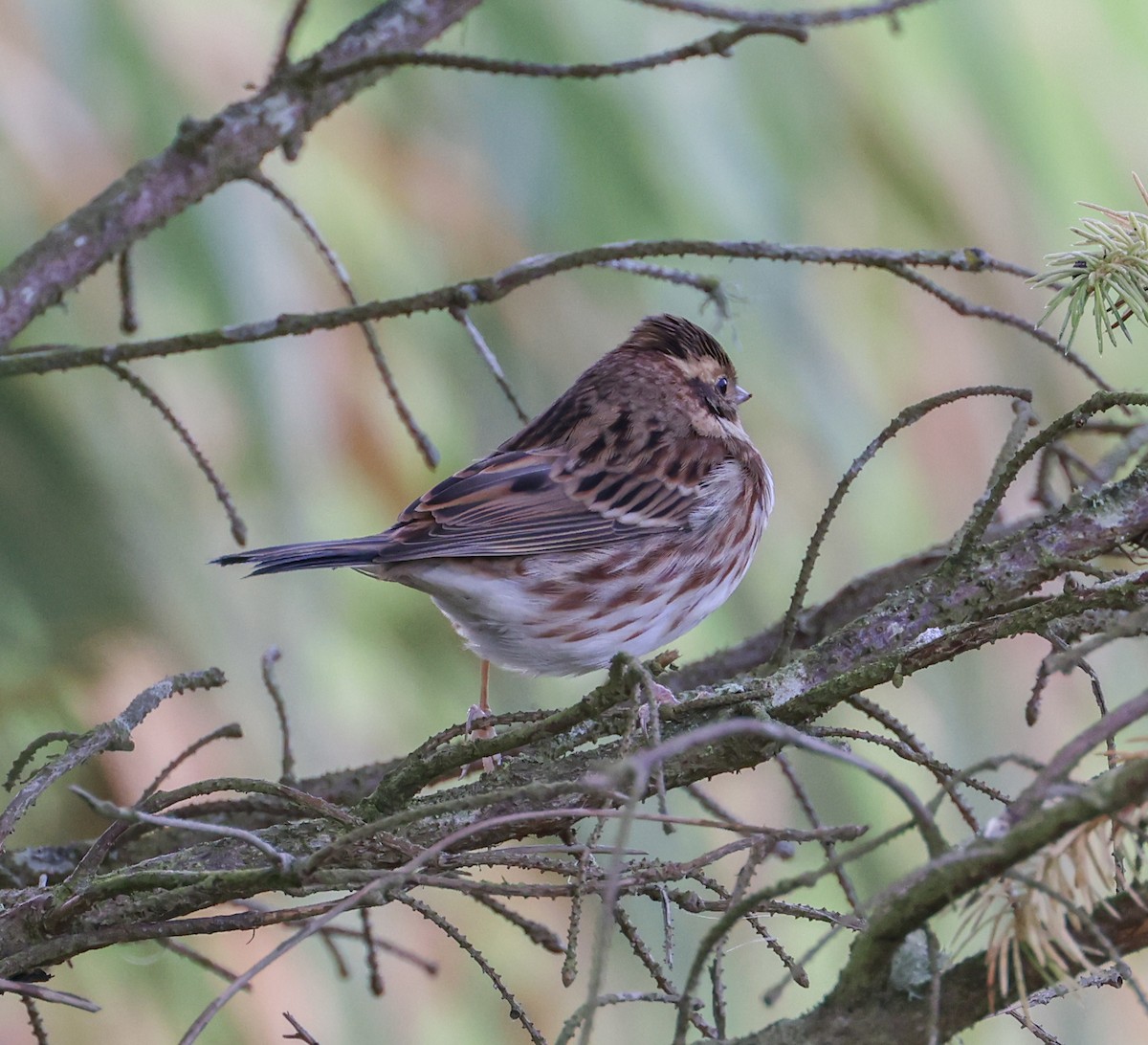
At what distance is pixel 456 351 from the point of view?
9.64 feet

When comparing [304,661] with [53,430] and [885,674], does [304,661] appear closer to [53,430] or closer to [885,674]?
[53,430]

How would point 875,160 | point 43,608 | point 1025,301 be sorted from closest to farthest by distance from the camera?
point 43,608 → point 875,160 → point 1025,301

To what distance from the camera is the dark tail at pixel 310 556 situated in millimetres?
2104

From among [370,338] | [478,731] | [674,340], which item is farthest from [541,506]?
[370,338]

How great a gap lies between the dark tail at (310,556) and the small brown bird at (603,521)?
1cm

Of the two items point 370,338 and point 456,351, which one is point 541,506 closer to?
point 456,351

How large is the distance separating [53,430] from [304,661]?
0.61 m

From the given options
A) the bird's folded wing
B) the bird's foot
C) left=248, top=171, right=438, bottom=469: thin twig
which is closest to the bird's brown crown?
the bird's folded wing

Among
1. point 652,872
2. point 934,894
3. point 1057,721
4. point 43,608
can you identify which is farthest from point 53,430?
point 1057,721

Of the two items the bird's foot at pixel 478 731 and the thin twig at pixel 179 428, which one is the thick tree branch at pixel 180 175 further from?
the bird's foot at pixel 478 731

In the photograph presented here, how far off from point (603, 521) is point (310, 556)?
2.86 ft

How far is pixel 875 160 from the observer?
3424 mm

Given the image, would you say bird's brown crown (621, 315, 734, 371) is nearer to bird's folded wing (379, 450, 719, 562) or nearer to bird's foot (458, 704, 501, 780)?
bird's folded wing (379, 450, 719, 562)

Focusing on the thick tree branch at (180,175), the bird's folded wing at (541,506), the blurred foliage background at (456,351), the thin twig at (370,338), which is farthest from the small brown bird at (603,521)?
the thick tree branch at (180,175)
